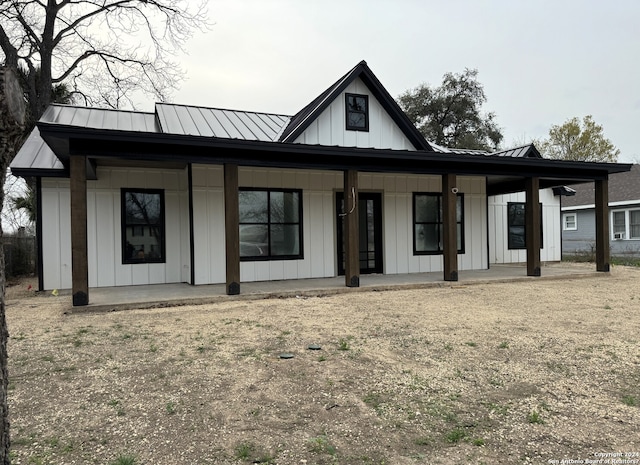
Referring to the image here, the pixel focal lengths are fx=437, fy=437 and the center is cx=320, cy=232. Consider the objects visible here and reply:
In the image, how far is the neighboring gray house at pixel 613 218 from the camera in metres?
18.8

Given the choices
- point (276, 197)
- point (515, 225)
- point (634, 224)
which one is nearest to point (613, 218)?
point (634, 224)

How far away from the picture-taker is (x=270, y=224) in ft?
32.3

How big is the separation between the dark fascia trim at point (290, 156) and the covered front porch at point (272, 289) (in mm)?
2309

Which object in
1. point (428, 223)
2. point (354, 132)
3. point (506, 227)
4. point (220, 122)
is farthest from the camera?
point (506, 227)

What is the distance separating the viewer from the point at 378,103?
34.8ft

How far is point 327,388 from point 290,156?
544 cm

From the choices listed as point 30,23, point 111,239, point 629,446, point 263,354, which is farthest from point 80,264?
point 30,23

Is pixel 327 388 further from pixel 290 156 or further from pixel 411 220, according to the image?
pixel 411 220

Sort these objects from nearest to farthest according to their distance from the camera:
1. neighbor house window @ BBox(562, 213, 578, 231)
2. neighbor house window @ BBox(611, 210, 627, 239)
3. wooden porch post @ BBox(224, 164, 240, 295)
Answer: wooden porch post @ BBox(224, 164, 240, 295), neighbor house window @ BBox(611, 210, 627, 239), neighbor house window @ BBox(562, 213, 578, 231)

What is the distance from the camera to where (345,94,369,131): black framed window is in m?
10.3

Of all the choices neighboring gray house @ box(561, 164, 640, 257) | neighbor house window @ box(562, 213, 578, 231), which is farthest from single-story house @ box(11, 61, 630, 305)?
neighbor house window @ box(562, 213, 578, 231)

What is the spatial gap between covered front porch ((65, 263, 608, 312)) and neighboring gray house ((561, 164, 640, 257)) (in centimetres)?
1030

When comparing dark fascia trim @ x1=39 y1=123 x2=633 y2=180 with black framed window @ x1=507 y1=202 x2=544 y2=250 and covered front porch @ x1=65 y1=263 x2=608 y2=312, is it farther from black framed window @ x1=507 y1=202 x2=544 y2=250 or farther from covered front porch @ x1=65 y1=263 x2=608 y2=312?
black framed window @ x1=507 y1=202 x2=544 y2=250

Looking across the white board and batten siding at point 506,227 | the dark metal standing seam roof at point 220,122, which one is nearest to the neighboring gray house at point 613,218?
the white board and batten siding at point 506,227
